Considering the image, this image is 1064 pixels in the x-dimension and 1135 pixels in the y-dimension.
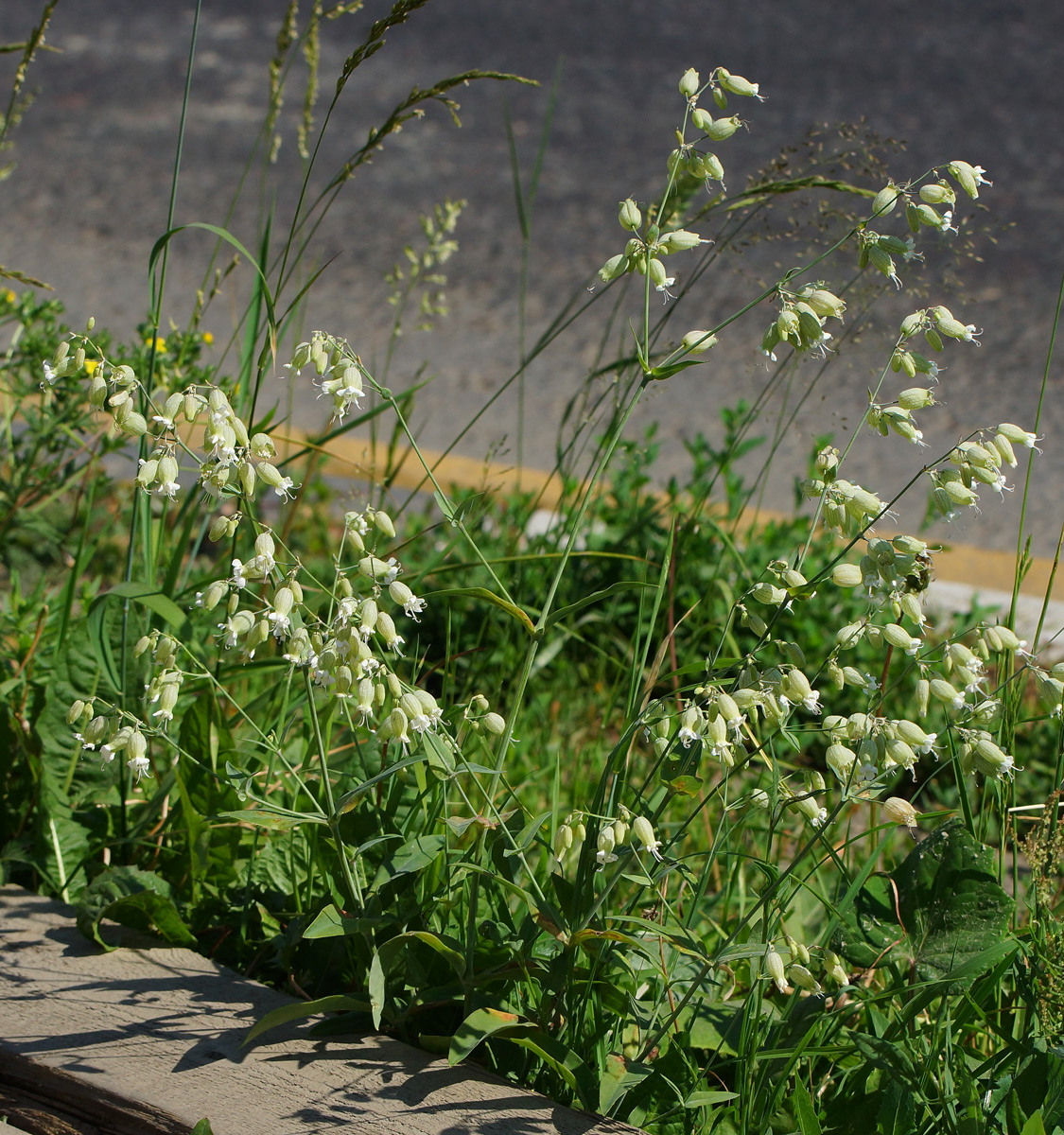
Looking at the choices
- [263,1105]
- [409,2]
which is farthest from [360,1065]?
[409,2]

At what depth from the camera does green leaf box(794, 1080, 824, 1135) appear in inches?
44.2

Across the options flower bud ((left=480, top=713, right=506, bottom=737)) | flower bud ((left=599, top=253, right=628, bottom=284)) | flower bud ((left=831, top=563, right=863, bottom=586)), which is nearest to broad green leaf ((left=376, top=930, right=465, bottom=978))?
flower bud ((left=480, top=713, right=506, bottom=737))

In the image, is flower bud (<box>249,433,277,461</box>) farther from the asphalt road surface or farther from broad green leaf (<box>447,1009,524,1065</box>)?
the asphalt road surface

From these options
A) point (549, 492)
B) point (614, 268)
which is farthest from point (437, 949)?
point (549, 492)

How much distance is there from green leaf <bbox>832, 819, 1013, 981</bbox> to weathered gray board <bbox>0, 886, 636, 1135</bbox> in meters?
0.39

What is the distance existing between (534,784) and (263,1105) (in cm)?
90

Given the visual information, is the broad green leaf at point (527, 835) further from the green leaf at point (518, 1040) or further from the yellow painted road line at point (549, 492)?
the yellow painted road line at point (549, 492)

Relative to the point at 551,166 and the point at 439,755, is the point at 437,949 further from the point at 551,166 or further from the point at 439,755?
the point at 551,166

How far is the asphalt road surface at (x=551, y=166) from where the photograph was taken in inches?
166

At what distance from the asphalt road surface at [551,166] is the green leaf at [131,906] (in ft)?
5.73

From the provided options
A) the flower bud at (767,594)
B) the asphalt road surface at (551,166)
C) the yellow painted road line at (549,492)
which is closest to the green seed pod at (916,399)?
the flower bud at (767,594)

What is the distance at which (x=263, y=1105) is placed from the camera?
1213 mm

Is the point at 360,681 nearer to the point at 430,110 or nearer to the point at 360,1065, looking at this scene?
the point at 360,1065

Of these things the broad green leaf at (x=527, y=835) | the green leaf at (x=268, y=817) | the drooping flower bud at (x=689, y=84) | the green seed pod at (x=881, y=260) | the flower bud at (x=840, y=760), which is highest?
the drooping flower bud at (x=689, y=84)
